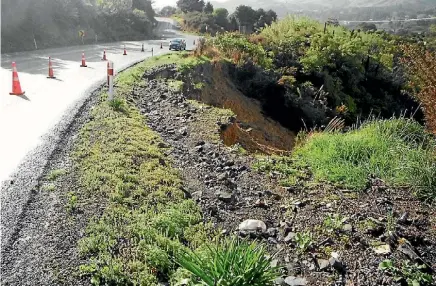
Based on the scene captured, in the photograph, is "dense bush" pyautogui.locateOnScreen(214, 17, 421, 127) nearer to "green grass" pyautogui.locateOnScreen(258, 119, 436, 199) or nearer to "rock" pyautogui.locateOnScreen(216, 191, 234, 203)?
"green grass" pyautogui.locateOnScreen(258, 119, 436, 199)

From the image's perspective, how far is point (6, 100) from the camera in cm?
901

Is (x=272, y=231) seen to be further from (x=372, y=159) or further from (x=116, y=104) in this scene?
(x=116, y=104)

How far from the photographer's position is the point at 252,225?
4621 mm

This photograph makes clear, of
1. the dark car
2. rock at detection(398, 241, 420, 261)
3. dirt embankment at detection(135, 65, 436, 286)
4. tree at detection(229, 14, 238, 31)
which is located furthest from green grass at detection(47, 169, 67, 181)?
tree at detection(229, 14, 238, 31)

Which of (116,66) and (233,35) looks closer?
(116,66)

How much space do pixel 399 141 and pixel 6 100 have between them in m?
7.82

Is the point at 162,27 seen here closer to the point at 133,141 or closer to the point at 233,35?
the point at 233,35

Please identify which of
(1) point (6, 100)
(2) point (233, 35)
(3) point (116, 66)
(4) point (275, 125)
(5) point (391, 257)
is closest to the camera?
(5) point (391, 257)

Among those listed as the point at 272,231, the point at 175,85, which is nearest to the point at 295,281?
the point at 272,231

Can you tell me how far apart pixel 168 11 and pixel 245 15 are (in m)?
29.9

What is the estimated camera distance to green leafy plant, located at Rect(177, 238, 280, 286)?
10.5 feet

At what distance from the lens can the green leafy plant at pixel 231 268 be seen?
3213 mm

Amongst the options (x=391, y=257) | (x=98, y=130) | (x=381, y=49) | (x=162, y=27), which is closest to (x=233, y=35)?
(x=381, y=49)

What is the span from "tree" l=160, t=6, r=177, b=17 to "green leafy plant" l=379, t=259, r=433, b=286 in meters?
71.9
